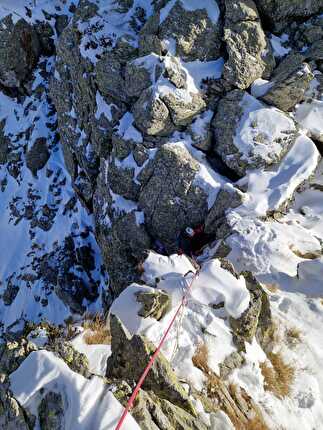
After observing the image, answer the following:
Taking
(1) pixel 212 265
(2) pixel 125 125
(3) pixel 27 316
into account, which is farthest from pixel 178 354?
(3) pixel 27 316

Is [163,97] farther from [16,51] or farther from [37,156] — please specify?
[16,51]

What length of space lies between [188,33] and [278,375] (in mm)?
12219

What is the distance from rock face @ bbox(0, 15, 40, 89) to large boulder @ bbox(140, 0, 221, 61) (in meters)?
10.4

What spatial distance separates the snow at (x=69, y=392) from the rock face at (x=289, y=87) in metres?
11.7

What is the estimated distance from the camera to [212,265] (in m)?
7.12

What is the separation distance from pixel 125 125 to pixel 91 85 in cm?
277

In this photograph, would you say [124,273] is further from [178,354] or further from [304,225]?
[178,354]

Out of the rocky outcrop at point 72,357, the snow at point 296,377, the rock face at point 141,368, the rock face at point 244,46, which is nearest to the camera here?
the rocky outcrop at point 72,357

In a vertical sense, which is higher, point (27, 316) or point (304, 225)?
point (304, 225)

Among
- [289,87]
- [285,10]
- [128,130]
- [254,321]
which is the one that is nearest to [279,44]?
[285,10]

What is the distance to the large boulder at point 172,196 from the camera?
39.8 feet

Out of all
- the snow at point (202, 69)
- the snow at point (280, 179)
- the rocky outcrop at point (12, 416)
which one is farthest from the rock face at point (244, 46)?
the rocky outcrop at point (12, 416)

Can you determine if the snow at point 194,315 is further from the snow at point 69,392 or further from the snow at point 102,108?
the snow at point 102,108

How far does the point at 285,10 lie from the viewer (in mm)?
14773
